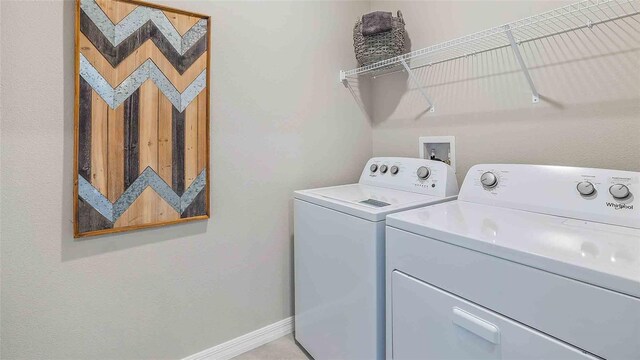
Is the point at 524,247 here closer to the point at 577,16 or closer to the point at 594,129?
the point at 594,129

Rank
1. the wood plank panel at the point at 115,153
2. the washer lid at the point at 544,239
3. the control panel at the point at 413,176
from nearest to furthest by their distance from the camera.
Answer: the washer lid at the point at 544,239 < the wood plank panel at the point at 115,153 < the control panel at the point at 413,176

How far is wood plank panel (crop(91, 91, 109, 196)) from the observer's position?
116 cm

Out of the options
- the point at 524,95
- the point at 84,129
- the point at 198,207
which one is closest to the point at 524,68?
the point at 524,95

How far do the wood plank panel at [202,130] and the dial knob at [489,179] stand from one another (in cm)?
123

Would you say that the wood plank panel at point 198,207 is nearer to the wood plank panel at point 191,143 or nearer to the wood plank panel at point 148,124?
the wood plank panel at point 191,143

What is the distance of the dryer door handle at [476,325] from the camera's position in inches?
30.7

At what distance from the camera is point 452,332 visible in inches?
34.8

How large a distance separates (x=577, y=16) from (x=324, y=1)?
1.26m

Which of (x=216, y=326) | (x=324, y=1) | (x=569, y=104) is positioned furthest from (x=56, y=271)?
(x=569, y=104)

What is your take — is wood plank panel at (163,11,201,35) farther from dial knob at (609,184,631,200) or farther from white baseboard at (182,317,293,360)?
dial knob at (609,184,631,200)

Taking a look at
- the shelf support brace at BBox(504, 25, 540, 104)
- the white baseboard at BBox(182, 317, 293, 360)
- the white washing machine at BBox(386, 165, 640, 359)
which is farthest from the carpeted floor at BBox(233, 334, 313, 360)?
the shelf support brace at BBox(504, 25, 540, 104)

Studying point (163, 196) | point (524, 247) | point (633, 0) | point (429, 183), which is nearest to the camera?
point (524, 247)

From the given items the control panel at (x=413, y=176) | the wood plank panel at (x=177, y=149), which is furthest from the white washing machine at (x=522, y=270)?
the wood plank panel at (x=177, y=149)

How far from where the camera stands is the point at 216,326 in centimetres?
153
